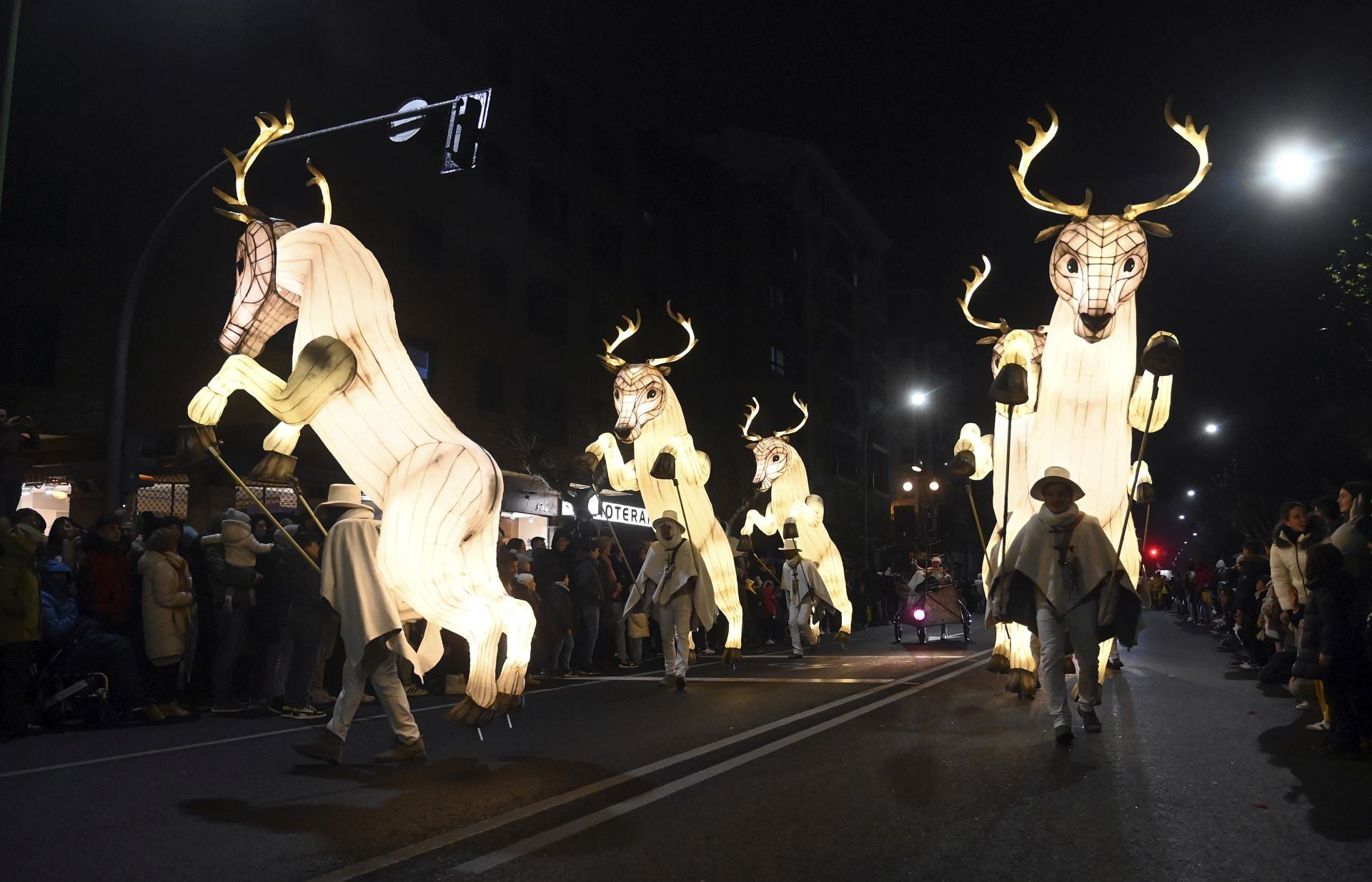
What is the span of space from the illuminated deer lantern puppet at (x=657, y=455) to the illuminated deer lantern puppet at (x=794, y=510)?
130 inches

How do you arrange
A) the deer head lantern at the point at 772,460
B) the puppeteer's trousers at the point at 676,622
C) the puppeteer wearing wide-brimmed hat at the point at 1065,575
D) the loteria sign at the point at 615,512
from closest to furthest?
the puppeteer wearing wide-brimmed hat at the point at 1065,575
the puppeteer's trousers at the point at 676,622
the deer head lantern at the point at 772,460
the loteria sign at the point at 615,512

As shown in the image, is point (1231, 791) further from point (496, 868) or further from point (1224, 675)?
point (1224, 675)

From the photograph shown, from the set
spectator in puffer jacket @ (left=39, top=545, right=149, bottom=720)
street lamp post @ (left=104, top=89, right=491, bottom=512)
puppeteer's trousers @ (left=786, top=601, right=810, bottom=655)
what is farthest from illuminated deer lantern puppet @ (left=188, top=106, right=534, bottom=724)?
puppeteer's trousers @ (left=786, top=601, right=810, bottom=655)

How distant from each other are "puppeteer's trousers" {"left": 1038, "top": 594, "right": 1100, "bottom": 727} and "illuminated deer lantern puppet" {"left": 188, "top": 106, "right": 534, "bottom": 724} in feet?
12.0

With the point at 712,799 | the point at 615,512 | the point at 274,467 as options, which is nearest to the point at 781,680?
the point at 712,799

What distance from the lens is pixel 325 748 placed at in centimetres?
717

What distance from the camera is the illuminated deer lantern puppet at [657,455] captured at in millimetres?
13336

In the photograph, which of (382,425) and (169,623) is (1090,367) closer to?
(382,425)

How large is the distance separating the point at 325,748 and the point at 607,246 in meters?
30.4

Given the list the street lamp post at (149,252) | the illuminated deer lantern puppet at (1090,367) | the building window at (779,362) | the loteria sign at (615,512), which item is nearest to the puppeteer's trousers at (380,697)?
the illuminated deer lantern puppet at (1090,367)

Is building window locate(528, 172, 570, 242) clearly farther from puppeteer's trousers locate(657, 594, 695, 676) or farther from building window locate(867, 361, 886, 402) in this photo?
building window locate(867, 361, 886, 402)

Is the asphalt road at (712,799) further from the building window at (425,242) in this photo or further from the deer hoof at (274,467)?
the building window at (425,242)

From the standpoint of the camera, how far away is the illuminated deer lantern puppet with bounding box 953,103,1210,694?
938 cm

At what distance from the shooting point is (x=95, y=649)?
977cm
